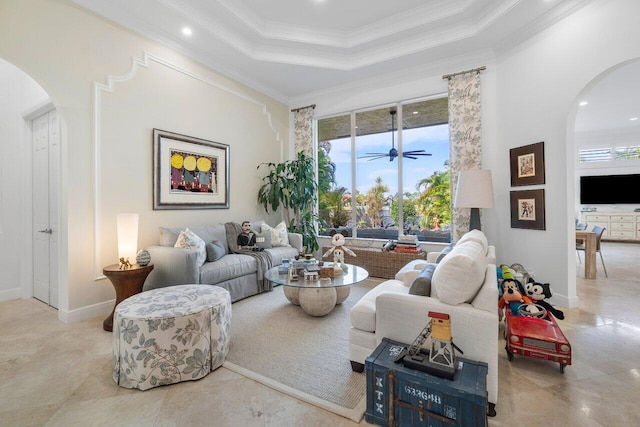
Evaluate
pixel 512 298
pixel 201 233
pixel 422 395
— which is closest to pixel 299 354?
pixel 422 395

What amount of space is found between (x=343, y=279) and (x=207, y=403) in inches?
58.2

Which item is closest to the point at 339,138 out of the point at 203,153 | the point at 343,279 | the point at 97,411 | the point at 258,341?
the point at 203,153

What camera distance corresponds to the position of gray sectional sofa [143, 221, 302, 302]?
2.86 meters

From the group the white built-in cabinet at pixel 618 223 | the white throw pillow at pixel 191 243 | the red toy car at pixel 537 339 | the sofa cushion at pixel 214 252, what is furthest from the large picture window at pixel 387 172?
the white built-in cabinet at pixel 618 223

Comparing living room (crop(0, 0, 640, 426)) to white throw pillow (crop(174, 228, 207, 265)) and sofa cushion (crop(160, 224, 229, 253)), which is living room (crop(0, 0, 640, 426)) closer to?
sofa cushion (crop(160, 224, 229, 253))

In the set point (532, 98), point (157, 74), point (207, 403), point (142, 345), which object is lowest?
point (207, 403)

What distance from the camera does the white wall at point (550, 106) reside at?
2.73 m

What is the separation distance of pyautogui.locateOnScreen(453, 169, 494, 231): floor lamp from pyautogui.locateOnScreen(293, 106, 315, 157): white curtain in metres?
2.83

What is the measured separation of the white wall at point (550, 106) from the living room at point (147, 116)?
12 mm

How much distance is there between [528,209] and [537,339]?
1998mm

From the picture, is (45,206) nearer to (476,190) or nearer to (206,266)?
(206,266)

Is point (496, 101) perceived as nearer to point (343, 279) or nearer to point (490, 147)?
point (490, 147)

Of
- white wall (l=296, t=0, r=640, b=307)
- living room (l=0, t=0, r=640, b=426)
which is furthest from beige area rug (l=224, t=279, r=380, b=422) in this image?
white wall (l=296, t=0, r=640, b=307)

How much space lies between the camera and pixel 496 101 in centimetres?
386
